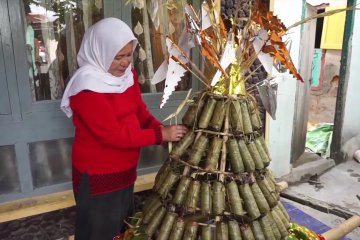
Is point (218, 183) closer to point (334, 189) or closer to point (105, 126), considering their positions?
point (105, 126)

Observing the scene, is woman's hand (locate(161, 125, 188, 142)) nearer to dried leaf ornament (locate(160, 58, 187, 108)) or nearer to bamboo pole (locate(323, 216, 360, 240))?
dried leaf ornament (locate(160, 58, 187, 108))

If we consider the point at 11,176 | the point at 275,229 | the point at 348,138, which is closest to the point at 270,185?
the point at 275,229

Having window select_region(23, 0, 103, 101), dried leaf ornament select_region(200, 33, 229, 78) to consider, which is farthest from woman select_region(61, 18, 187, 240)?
window select_region(23, 0, 103, 101)

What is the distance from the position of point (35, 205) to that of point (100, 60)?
1.46 m

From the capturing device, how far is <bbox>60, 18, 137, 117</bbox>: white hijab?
152cm

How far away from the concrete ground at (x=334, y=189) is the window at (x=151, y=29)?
6.48 feet

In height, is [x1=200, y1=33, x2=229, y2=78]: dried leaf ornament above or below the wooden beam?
above

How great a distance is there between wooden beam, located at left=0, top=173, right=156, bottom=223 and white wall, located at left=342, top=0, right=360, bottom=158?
13.8 feet

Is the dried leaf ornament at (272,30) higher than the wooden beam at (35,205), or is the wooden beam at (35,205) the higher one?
the dried leaf ornament at (272,30)

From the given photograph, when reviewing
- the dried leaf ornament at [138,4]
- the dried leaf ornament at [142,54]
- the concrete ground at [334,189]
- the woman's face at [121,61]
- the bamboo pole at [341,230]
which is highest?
the dried leaf ornament at [138,4]

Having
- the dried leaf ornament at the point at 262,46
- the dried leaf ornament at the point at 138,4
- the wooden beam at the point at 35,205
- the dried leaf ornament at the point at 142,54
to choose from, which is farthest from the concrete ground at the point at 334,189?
the dried leaf ornament at the point at 262,46

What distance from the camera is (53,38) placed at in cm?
249

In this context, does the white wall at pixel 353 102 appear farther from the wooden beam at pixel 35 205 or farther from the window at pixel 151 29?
Result: the wooden beam at pixel 35 205

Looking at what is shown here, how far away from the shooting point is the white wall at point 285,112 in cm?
364
